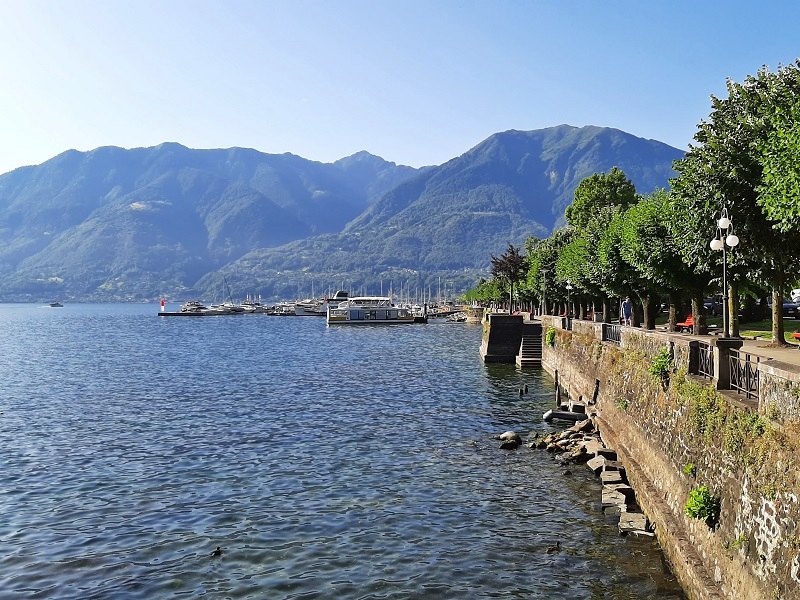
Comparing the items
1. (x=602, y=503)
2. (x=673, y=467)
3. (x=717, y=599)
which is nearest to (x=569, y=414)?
(x=602, y=503)

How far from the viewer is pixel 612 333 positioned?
3716 centimetres

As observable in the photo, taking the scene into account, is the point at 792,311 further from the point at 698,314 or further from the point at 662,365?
the point at 662,365

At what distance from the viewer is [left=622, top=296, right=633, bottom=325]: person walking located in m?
55.3

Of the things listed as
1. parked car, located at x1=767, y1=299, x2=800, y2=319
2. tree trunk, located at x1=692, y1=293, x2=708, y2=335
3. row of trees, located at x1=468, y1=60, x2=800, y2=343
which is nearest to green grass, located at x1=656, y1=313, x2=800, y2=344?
tree trunk, located at x1=692, y1=293, x2=708, y2=335

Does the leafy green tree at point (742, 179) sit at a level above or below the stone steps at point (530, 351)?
above

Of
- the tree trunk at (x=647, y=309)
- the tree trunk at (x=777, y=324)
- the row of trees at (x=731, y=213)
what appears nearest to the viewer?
the row of trees at (x=731, y=213)

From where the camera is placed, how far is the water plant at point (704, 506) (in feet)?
50.4

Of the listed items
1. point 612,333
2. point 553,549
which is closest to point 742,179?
point 612,333

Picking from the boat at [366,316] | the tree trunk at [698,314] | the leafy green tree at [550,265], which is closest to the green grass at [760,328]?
the tree trunk at [698,314]

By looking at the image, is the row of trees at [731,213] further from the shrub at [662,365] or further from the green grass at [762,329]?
the shrub at [662,365]

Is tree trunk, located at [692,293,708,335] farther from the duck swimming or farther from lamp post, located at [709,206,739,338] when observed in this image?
the duck swimming

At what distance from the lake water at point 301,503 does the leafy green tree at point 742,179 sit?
10945mm

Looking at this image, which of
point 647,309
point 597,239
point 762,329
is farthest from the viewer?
point 597,239

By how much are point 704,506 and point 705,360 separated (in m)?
4.80
